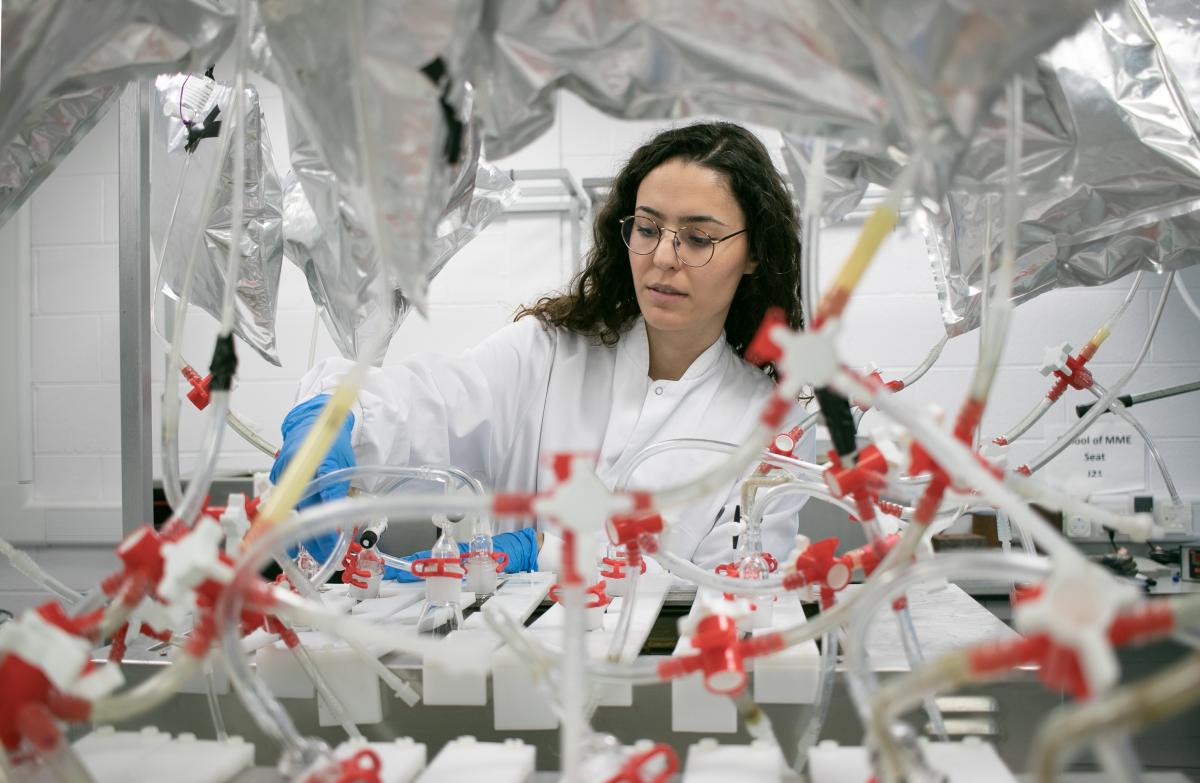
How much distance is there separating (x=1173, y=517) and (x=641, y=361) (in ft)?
5.20

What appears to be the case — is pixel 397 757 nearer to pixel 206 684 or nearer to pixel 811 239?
pixel 206 684

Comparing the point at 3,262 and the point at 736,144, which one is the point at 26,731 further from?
the point at 3,262

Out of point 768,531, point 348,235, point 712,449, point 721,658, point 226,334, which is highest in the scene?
point 348,235

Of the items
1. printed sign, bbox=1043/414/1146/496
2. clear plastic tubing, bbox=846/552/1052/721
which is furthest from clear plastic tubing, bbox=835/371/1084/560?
printed sign, bbox=1043/414/1146/496

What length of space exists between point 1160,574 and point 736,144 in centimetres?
136

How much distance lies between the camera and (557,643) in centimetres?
90

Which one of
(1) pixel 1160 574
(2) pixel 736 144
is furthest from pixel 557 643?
(1) pixel 1160 574

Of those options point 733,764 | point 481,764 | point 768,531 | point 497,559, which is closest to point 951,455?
point 733,764

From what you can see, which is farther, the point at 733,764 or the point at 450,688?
the point at 450,688

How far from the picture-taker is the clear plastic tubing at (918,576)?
41cm

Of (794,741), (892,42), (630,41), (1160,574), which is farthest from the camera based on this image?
(1160,574)

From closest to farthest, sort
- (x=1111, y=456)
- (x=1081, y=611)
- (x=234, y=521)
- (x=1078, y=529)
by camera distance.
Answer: (x=1081, y=611) < (x=234, y=521) < (x=1078, y=529) < (x=1111, y=456)

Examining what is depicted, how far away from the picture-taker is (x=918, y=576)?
45cm

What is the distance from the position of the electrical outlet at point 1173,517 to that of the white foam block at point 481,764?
2.04 m
